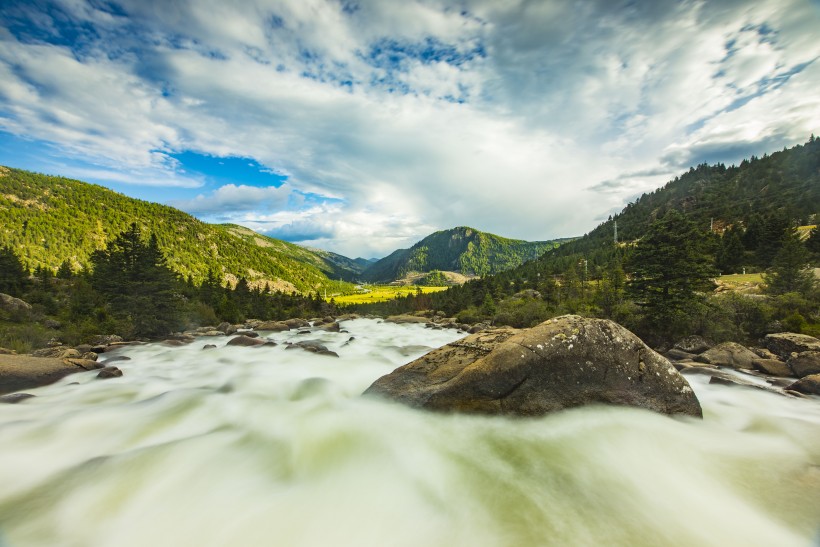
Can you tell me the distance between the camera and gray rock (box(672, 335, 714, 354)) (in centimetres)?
2100

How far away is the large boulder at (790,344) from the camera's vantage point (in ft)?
52.9

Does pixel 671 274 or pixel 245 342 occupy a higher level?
pixel 671 274

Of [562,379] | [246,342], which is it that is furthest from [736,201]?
[246,342]

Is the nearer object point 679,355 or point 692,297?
point 679,355

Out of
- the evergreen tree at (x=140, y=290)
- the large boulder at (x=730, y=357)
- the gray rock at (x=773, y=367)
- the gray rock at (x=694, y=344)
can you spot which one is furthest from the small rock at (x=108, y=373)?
the gray rock at (x=694, y=344)

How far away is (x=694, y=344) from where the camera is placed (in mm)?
21375

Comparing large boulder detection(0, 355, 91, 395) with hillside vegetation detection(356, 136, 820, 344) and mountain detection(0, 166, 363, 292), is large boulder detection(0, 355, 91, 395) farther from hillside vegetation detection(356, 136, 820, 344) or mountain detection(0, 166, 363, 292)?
mountain detection(0, 166, 363, 292)

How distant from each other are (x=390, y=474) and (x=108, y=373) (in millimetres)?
14427

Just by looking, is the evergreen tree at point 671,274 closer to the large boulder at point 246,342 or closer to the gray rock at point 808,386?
the gray rock at point 808,386

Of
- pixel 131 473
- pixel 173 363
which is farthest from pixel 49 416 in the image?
pixel 173 363

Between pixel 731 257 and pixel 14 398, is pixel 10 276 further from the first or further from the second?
pixel 731 257

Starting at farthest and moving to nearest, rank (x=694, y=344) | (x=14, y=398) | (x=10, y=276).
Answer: (x=10, y=276) → (x=694, y=344) → (x=14, y=398)

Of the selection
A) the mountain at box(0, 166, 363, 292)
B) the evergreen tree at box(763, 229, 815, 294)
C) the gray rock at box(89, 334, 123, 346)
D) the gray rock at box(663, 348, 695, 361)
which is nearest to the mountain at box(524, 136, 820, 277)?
the evergreen tree at box(763, 229, 815, 294)

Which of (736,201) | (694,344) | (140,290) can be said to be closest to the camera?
(694,344)
